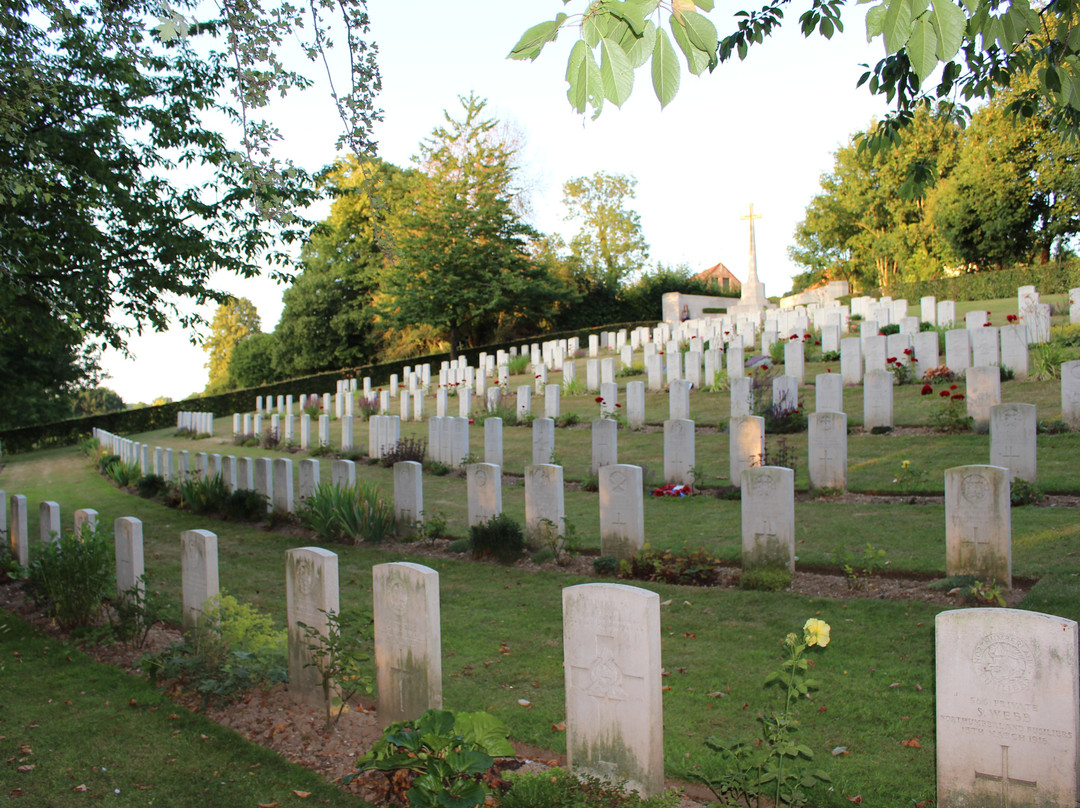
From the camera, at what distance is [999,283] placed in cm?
3634

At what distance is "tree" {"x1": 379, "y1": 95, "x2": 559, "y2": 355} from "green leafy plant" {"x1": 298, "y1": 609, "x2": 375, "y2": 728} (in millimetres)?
32128

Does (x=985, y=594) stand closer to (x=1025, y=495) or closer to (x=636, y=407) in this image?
(x=1025, y=495)

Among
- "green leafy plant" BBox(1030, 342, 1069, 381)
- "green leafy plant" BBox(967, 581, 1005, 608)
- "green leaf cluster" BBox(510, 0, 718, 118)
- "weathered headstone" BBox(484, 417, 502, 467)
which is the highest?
"green leaf cluster" BBox(510, 0, 718, 118)

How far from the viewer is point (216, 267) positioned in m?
11.1

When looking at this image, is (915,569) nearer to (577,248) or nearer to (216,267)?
(216,267)

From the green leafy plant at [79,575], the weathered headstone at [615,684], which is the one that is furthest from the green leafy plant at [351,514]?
the weathered headstone at [615,684]

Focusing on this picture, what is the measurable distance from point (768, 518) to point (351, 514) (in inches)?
212

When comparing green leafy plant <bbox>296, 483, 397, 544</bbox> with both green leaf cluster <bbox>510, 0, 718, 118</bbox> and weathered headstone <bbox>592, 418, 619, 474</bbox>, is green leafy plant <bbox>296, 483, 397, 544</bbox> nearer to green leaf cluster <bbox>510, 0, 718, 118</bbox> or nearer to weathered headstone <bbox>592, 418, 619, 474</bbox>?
weathered headstone <bbox>592, 418, 619, 474</bbox>

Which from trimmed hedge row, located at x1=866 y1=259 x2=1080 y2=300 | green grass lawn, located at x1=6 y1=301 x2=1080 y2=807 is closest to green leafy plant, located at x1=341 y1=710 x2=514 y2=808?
green grass lawn, located at x1=6 y1=301 x2=1080 y2=807

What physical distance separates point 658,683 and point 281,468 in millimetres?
9085

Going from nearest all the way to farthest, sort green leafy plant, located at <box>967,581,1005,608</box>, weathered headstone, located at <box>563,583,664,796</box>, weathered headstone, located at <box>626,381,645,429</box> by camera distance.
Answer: weathered headstone, located at <box>563,583,664,796</box> < green leafy plant, located at <box>967,581,1005,608</box> < weathered headstone, located at <box>626,381,645,429</box>

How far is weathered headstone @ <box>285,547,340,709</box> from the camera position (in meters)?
5.09

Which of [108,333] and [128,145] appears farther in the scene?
[108,333]

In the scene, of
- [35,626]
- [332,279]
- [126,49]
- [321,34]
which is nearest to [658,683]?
[321,34]
